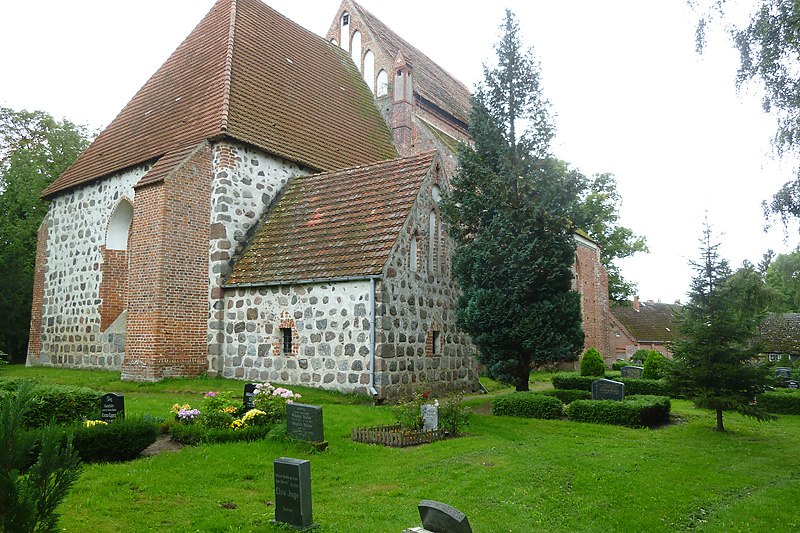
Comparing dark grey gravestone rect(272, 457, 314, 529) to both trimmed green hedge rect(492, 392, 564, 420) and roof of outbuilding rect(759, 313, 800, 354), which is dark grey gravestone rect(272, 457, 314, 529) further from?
roof of outbuilding rect(759, 313, 800, 354)

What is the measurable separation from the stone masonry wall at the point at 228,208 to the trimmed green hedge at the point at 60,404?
6077 mm

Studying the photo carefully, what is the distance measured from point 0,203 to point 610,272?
3591 centimetres

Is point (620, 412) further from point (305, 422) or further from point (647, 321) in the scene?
point (647, 321)

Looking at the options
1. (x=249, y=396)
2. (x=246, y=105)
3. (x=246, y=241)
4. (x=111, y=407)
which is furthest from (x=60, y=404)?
(x=246, y=105)

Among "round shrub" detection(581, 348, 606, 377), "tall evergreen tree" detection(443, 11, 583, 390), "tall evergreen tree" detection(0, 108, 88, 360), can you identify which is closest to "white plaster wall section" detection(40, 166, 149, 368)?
"tall evergreen tree" detection(0, 108, 88, 360)

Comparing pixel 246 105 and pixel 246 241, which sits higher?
pixel 246 105

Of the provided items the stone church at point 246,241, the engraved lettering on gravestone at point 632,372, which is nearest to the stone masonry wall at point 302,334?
the stone church at point 246,241

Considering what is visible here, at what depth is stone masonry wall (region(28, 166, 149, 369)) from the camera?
17.7 meters

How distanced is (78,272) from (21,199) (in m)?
10.9

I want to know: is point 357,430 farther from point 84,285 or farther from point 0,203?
point 0,203

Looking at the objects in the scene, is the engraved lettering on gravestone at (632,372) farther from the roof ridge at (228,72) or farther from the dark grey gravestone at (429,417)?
→ the roof ridge at (228,72)

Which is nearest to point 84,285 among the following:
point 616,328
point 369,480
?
point 369,480

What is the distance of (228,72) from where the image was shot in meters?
17.6

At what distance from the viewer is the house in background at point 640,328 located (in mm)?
45281
